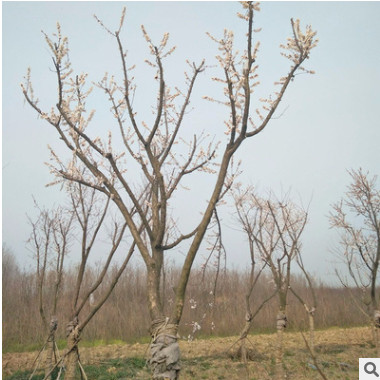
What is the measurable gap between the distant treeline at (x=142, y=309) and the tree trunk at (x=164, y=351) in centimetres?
804

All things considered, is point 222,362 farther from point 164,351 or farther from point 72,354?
point 164,351

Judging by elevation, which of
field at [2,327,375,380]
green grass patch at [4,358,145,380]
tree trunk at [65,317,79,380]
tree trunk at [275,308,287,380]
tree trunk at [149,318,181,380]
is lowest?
field at [2,327,375,380]

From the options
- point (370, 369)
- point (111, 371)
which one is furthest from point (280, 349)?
point (111, 371)

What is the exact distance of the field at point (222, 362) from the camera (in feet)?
22.3

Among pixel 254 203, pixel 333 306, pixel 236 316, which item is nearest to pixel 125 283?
pixel 236 316

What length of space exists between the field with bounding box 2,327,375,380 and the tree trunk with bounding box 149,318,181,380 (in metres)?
2.67

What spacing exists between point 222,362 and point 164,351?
19.7 feet

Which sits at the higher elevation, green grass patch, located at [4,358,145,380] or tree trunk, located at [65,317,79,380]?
tree trunk, located at [65,317,79,380]

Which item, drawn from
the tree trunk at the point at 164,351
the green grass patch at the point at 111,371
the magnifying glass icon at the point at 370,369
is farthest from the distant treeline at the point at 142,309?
the tree trunk at the point at 164,351

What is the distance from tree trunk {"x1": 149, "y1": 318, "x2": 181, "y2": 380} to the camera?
7.95 ft

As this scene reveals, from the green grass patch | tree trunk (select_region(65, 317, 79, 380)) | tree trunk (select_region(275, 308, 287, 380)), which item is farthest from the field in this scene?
tree trunk (select_region(65, 317, 79, 380))

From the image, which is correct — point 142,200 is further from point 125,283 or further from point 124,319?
point 125,283

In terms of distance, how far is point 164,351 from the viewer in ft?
8.04

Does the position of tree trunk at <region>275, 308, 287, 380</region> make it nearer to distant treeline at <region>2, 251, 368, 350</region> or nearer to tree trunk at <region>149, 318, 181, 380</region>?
A: distant treeline at <region>2, 251, 368, 350</region>
